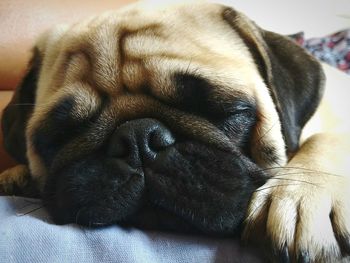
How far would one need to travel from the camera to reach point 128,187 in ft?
3.05

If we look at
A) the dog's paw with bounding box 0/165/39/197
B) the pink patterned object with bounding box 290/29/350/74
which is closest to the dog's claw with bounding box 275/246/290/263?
the dog's paw with bounding box 0/165/39/197

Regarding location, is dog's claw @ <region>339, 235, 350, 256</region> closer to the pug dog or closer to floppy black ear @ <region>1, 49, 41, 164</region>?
the pug dog

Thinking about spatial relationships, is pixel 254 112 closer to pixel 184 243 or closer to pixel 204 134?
pixel 204 134

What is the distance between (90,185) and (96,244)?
0.47 ft

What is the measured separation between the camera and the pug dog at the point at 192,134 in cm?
91

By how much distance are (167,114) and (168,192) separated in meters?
0.20

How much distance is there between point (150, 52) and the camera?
3.83 feet

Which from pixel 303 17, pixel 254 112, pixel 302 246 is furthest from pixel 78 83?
pixel 303 17

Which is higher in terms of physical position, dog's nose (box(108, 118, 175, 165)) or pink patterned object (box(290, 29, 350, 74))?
dog's nose (box(108, 118, 175, 165))

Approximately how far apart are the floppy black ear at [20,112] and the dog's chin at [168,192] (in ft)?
1.68

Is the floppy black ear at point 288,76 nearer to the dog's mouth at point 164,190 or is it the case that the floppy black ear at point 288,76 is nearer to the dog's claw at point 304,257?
the dog's mouth at point 164,190

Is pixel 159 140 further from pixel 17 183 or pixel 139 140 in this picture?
pixel 17 183

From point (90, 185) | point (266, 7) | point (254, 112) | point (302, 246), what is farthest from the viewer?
point (266, 7)

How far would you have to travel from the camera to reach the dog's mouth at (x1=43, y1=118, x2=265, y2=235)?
91 centimetres
